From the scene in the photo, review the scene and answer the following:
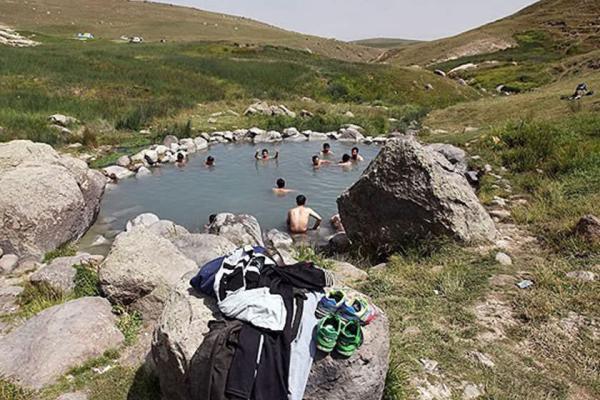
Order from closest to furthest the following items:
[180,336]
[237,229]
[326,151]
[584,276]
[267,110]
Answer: [180,336]
[584,276]
[237,229]
[326,151]
[267,110]

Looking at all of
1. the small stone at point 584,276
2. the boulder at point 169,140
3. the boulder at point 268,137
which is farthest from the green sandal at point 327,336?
the boulder at point 268,137

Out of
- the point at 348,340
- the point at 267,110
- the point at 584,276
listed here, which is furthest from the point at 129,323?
the point at 267,110

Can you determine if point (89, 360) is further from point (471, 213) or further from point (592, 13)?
point (592, 13)

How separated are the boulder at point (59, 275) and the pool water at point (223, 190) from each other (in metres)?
2.56

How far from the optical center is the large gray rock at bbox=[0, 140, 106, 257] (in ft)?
30.6

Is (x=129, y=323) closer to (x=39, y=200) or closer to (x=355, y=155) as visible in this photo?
(x=39, y=200)

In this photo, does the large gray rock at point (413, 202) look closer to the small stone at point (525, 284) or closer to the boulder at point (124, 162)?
the small stone at point (525, 284)

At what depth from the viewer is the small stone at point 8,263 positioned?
8.80 metres

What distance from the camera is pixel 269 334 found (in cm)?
383

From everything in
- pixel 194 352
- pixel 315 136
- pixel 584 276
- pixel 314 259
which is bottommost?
pixel 315 136

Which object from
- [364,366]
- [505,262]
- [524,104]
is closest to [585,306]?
[505,262]

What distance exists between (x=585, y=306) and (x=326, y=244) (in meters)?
6.36

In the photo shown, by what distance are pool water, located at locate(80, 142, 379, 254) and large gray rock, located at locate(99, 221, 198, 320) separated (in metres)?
4.34

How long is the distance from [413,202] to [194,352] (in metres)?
5.83
